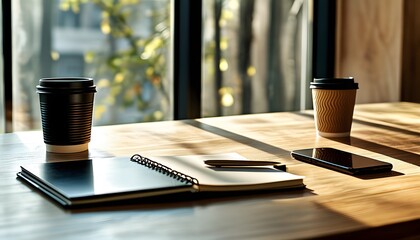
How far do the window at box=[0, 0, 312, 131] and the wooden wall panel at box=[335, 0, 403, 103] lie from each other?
0.17m

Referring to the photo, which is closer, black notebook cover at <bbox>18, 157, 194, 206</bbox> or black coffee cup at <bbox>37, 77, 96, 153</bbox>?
black notebook cover at <bbox>18, 157, 194, 206</bbox>

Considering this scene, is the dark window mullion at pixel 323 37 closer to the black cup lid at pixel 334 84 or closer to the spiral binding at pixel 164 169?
the black cup lid at pixel 334 84

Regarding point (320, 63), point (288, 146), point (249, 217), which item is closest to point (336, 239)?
point (249, 217)

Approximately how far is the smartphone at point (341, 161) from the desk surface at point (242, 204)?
0.06 ft

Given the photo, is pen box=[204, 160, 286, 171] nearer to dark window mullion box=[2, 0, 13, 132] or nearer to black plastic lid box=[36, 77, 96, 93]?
black plastic lid box=[36, 77, 96, 93]

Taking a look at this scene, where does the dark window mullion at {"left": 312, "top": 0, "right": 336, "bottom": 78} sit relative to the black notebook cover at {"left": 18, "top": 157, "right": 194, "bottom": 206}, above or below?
above

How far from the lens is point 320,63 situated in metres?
2.99

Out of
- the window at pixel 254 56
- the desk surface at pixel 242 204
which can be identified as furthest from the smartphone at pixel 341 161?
the window at pixel 254 56

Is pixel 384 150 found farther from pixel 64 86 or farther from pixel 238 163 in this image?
pixel 64 86

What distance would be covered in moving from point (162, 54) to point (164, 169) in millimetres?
1481

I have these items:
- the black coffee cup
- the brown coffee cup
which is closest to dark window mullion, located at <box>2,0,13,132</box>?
the black coffee cup

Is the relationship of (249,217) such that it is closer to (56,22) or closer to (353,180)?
(353,180)

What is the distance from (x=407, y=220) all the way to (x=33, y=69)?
1622 mm

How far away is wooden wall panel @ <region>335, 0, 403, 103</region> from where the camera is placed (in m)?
2.83
